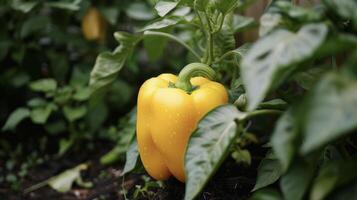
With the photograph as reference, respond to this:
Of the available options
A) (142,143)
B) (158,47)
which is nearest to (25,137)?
(158,47)

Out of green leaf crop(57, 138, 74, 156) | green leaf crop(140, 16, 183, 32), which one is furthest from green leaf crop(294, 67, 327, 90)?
green leaf crop(57, 138, 74, 156)

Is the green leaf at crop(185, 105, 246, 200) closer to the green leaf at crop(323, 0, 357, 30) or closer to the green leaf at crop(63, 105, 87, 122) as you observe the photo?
the green leaf at crop(323, 0, 357, 30)

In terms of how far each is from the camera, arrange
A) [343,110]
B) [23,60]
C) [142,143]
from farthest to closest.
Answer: [23,60], [142,143], [343,110]

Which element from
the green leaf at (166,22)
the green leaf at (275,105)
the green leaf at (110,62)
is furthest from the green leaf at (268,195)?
the green leaf at (110,62)

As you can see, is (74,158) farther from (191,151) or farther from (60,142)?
(191,151)

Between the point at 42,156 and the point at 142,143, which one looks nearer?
the point at 142,143

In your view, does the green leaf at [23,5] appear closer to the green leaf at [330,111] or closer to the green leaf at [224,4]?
the green leaf at [224,4]
